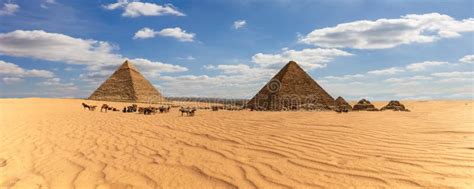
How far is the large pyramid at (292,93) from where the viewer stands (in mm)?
23328

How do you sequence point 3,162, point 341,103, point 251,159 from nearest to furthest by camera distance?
1. point 251,159
2. point 3,162
3. point 341,103

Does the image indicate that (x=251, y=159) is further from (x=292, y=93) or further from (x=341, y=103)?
(x=341, y=103)

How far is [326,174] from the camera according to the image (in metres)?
3.76

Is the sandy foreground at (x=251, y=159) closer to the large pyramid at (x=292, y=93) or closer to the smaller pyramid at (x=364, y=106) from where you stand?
the smaller pyramid at (x=364, y=106)

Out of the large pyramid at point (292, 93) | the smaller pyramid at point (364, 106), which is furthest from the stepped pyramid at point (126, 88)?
the smaller pyramid at point (364, 106)

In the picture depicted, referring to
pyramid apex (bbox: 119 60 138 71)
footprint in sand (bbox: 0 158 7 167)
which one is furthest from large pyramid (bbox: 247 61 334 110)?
pyramid apex (bbox: 119 60 138 71)

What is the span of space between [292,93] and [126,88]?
25.2 metres

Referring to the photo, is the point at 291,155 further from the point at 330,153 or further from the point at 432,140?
the point at 432,140

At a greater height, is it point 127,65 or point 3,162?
point 127,65

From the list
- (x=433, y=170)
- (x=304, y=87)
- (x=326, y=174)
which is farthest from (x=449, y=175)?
(x=304, y=87)

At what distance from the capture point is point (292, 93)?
2372 centimetres

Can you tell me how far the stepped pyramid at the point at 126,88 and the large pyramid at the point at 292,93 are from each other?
2102cm

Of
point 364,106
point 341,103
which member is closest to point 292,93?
point 341,103

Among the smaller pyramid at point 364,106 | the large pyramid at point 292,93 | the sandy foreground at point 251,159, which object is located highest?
the large pyramid at point 292,93
